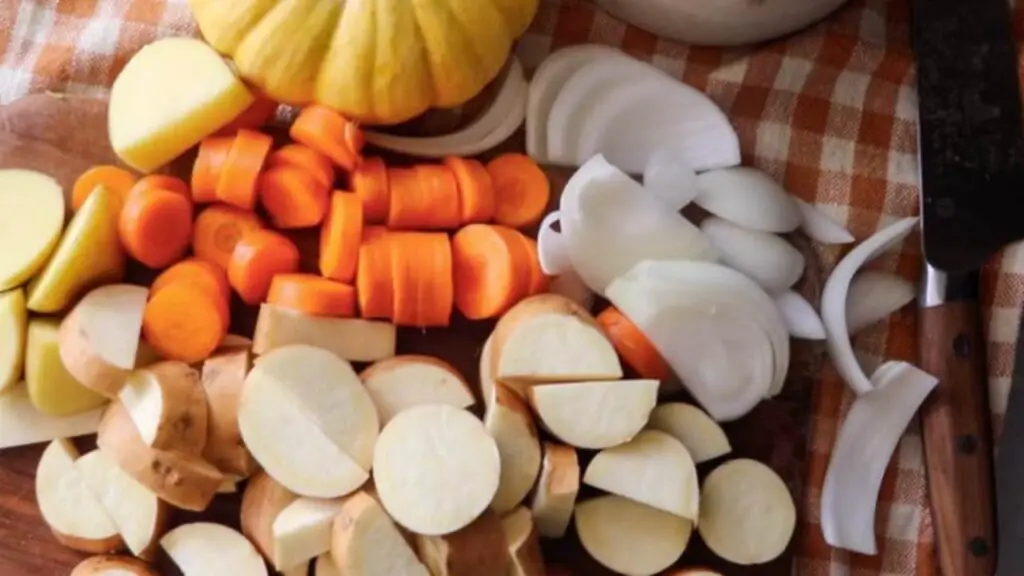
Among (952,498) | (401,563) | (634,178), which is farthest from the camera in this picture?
(634,178)

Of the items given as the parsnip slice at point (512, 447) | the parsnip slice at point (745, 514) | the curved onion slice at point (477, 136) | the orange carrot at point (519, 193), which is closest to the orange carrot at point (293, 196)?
A: the curved onion slice at point (477, 136)

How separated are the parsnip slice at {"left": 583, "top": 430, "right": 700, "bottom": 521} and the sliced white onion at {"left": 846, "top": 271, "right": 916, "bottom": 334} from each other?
315 millimetres

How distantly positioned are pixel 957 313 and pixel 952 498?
218mm

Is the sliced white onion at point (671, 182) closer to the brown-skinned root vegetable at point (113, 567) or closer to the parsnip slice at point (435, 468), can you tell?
the parsnip slice at point (435, 468)

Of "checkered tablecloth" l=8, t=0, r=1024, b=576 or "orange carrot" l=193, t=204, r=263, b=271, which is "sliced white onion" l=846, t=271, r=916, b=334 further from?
"orange carrot" l=193, t=204, r=263, b=271

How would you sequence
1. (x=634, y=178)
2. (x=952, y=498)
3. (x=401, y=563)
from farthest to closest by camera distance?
1. (x=634, y=178)
2. (x=952, y=498)
3. (x=401, y=563)

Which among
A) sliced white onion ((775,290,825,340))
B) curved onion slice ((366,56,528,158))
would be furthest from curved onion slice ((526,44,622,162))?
sliced white onion ((775,290,825,340))

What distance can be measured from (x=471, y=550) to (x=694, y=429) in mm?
301

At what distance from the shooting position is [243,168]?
4.31 ft

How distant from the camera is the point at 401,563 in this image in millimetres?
1203

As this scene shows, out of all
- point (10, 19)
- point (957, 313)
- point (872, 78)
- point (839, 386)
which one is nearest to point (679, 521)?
point (839, 386)

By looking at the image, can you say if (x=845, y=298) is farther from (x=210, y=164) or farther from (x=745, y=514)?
(x=210, y=164)

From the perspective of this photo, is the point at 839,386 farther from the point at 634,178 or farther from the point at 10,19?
the point at 10,19

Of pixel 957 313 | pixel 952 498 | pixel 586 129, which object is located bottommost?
pixel 952 498
